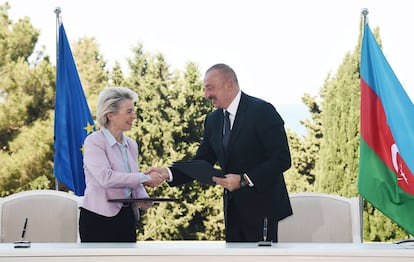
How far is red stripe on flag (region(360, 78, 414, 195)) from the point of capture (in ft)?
14.7

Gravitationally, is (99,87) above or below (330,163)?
above

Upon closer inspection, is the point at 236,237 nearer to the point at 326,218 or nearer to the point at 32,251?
the point at 326,218

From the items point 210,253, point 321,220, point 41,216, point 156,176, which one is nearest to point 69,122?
point 41,216

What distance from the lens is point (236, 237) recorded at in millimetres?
3654

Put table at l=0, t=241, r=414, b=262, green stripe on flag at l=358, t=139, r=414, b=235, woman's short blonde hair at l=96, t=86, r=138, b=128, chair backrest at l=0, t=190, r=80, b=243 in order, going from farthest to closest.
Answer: green stripe on flag at l=358, t=139, r=414, b=235, chair backrest at l=0, t=190, r=80, b=243, woman's short blonde hair at l=96, t=86, r=138, b=128, table at l=0, t=241, r=414, b=262

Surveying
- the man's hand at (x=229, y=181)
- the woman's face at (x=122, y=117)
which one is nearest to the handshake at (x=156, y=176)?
the woman's face at (x=122, y=117)

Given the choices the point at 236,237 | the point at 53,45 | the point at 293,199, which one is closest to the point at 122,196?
the point at 236,237

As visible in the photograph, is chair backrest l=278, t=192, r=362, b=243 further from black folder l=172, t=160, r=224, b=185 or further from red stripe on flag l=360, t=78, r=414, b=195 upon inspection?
red stripe on flag l=360, t=78, r=414, b=195

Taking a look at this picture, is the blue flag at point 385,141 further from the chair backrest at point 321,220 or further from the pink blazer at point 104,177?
the pink blazer at point 104,177

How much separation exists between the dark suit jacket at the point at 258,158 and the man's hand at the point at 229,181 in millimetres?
63

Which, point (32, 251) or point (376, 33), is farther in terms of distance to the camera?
point (376, 33)

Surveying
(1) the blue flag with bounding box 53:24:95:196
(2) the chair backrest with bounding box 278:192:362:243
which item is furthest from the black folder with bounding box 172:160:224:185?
(1) the blue flag with bounding box 53:24:95:196

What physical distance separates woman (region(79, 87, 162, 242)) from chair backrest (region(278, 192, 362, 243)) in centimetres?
74

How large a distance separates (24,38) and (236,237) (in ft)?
20.2
